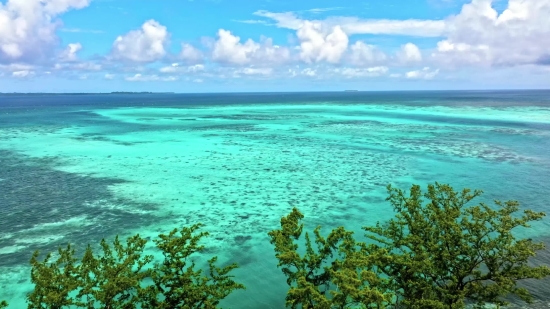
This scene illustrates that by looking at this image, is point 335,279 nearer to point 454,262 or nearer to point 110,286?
point 454,262

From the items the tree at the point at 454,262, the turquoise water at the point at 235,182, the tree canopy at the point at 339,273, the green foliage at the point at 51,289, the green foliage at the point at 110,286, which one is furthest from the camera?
the turquoise water at the point at 235,182

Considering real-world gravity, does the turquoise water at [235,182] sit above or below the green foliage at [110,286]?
below

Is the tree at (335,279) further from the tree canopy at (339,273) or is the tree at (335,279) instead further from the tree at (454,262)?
the tree at (454,262)

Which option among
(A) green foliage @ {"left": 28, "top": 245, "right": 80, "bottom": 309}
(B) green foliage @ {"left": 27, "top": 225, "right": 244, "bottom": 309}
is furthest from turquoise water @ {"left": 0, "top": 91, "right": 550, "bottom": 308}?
(A) green foliage @ {"left": 28, "top": 245, "right": 80, "bottom": 309}

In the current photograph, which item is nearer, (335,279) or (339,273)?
(339,273)

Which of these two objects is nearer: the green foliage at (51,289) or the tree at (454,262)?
the green foliage at (51,289)

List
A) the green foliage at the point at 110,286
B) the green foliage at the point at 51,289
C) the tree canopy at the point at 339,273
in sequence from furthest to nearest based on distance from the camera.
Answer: the tree canopy at the point at 339,273 < the green foliage at the point at 110,286 < the green foliage at the point at 51,289

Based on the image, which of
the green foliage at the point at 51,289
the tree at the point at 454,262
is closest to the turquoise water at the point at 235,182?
the tree at the point at 454,262

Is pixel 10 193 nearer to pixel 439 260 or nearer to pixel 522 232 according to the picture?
pixel 439 260

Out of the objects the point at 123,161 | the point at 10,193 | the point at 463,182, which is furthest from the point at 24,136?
the point at 463,182

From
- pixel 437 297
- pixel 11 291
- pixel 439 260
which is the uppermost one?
pixel 439 260

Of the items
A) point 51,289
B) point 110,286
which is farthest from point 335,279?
point 51,289
